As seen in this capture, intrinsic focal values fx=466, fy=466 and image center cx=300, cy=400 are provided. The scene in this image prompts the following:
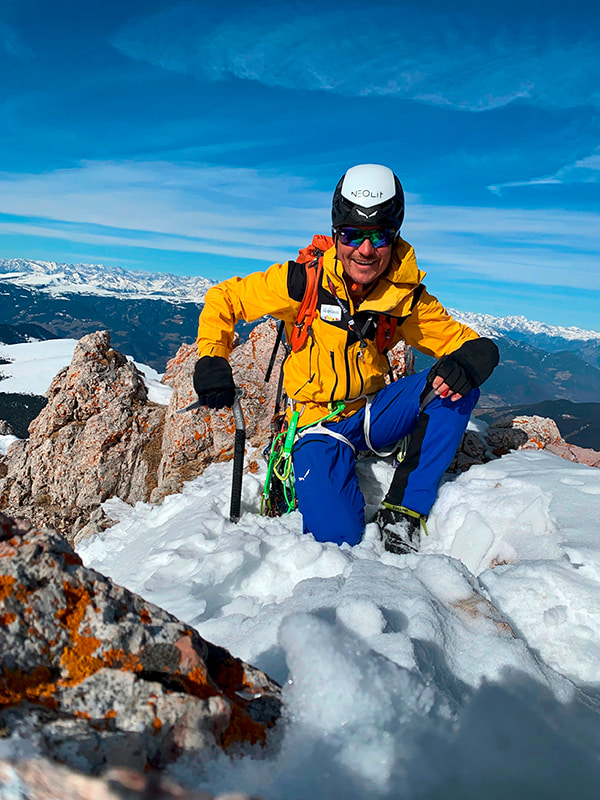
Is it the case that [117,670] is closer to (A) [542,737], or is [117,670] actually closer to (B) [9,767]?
(B) [9,767]

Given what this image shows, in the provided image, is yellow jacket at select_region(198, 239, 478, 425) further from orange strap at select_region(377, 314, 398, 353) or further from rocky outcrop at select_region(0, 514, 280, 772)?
rocky outcrop at select_region(0, 514, 280, 772)

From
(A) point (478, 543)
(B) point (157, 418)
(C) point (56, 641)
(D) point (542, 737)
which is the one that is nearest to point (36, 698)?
(C) point (56, 641)

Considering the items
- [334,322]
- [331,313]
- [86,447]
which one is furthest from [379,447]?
[86,447]

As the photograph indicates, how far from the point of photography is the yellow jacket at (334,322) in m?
5.70

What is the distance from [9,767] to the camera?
1253 mm

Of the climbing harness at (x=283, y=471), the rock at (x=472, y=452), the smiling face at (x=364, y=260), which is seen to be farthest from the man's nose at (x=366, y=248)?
the rock at (x=472, y=452)

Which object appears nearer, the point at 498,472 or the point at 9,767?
the point at 9,767

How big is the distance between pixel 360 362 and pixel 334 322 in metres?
0.62

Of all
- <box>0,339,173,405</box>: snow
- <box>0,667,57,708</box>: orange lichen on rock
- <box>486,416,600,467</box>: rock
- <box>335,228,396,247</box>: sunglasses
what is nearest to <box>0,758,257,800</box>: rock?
<box>0,667,57,708</box>: orange lichen on rock

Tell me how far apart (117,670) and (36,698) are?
0.27m

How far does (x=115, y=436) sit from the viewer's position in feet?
35.2

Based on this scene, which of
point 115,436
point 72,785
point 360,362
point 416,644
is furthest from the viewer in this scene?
point 115,436

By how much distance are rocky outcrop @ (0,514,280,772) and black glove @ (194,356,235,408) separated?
3425mm

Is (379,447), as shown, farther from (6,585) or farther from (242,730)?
(6,585)
